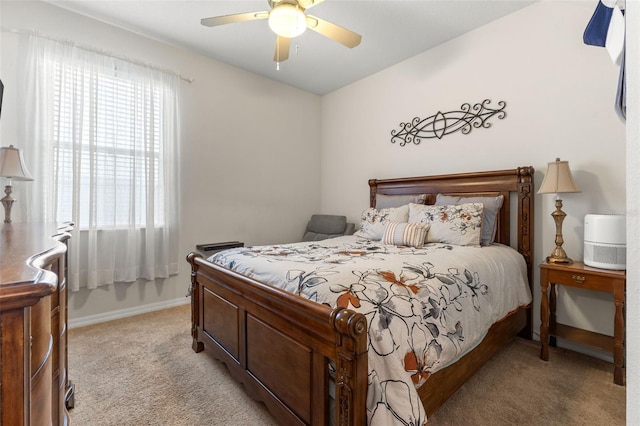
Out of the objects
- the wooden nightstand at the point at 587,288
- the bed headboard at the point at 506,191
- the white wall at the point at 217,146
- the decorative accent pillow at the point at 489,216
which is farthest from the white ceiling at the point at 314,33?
the wooden nightstand at the point at 587,288

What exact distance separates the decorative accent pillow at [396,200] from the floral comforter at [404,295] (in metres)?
0.92

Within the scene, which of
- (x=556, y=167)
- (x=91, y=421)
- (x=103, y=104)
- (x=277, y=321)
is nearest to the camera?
(x=277, y=321)

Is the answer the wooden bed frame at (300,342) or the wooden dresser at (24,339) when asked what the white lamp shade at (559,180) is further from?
the wooden dresser at (24,339)

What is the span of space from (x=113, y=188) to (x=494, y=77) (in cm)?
372

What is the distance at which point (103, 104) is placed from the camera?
278 centimetres

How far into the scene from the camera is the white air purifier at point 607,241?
1914 millimetres

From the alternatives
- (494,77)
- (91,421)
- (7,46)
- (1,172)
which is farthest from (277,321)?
(7,46)

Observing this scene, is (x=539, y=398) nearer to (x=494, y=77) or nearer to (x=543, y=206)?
(x=543, y=206)

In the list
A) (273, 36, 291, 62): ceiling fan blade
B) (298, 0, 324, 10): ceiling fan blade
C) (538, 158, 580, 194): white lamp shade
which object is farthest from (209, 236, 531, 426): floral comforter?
(298, 0, 324, 10): ceiling fan blade

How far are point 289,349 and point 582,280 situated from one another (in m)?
2.02

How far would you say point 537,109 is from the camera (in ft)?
8.29

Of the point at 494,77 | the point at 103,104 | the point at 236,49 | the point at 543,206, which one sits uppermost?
the point at 236,49

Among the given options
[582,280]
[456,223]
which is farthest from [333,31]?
[582,280]

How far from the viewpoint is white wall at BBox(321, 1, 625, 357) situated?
2.23 metres
